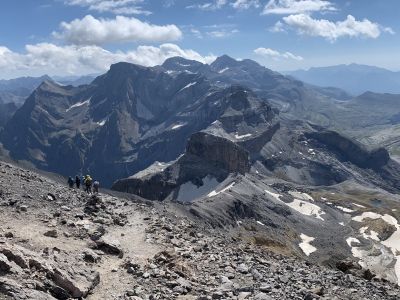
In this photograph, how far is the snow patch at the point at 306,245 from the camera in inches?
5240

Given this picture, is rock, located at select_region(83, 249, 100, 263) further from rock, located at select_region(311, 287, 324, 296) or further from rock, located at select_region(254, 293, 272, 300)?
rock, located at select_region(311, 287, 324, 296)

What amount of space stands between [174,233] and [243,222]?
328 feet

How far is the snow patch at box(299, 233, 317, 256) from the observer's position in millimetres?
133100

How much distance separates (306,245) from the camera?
13950 cm

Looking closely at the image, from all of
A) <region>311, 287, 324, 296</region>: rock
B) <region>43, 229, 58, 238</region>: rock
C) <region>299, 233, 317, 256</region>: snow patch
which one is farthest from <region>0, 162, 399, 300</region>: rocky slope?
<region>299, 233, 317, 256</region>: snow patch

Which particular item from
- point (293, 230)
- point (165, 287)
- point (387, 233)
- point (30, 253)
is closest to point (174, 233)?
point (165, 287)

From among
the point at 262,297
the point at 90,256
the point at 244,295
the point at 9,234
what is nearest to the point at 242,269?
the point at 244,295

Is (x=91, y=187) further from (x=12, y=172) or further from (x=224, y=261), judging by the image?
(x=224, y=261)

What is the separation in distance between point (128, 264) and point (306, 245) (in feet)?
377

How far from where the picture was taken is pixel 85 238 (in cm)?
3488

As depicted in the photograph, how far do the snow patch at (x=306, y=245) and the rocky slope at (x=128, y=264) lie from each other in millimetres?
92429

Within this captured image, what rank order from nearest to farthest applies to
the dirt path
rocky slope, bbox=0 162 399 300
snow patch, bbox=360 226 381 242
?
1. rocky slope, bbox=0 162 399 300
2. the dirt path
3. snow patch, bbox=360 226 381 242

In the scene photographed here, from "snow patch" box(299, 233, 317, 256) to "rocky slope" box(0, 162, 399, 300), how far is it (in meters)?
92.4

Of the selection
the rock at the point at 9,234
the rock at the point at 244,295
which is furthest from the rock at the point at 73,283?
the rock at the point at 244,295
